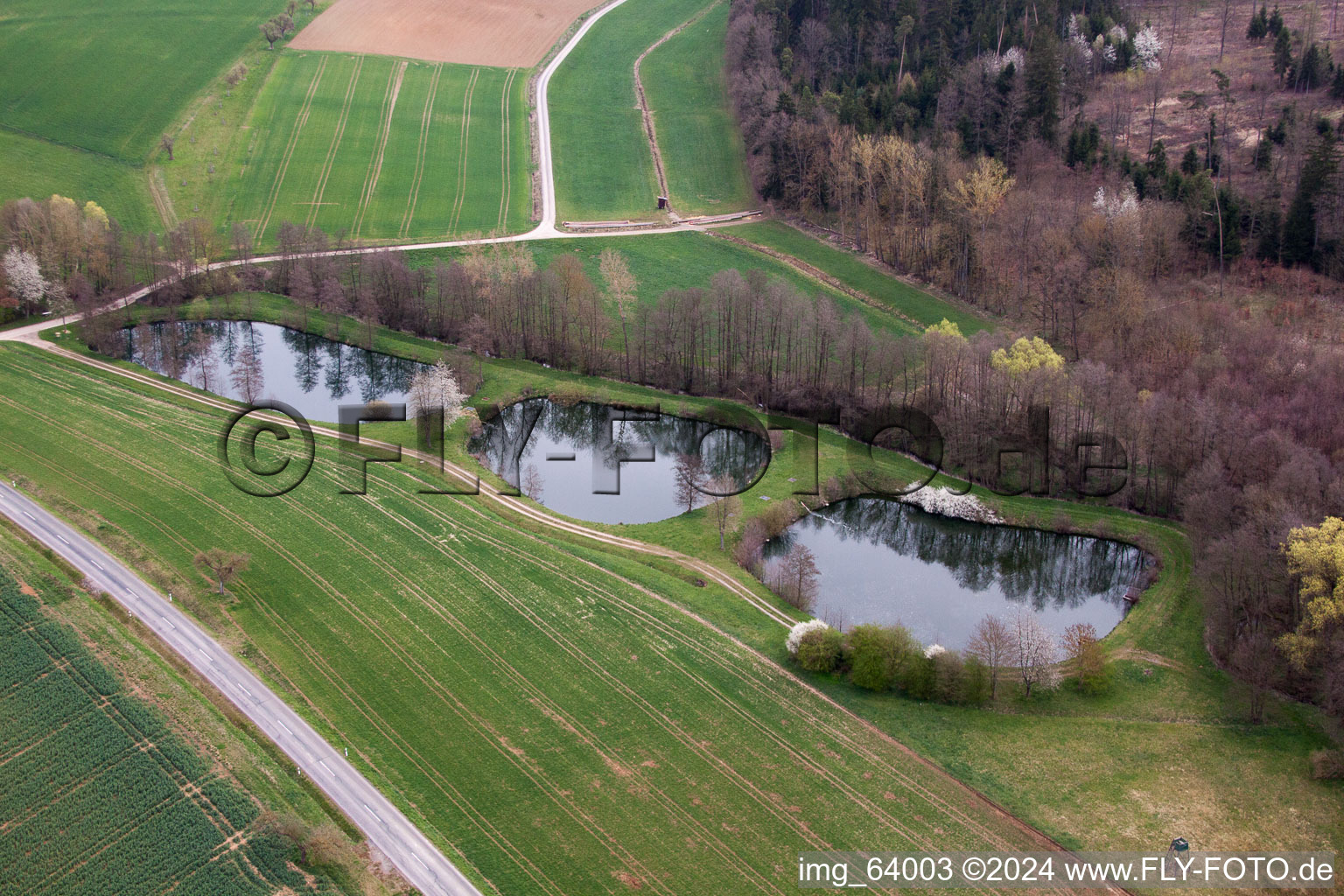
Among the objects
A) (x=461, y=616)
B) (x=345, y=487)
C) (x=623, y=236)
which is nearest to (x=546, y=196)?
(x=623, y=236)

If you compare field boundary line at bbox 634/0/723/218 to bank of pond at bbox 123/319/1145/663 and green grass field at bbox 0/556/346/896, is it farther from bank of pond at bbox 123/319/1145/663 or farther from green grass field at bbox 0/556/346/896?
green grass field at bbox 0/556/346/896

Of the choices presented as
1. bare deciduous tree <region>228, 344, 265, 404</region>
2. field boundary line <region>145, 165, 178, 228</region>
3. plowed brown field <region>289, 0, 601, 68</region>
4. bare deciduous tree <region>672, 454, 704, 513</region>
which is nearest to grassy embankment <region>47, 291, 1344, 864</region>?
bare deciduous tree <region>672, 454, 704, 513</region>

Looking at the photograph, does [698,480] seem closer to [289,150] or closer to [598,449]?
[598,449]

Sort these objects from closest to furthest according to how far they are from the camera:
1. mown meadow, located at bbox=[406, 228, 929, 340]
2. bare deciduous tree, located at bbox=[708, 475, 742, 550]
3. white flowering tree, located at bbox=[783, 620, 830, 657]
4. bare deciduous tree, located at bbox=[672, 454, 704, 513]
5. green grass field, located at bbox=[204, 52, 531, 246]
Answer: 1. white flowering tree, located at bbox=[783, 620, 830, 657]
2. bare deciduous tree, located at bbox=[708, 475, 742, 550]
3. bare deciduous tree, located at bbox=[672, 454, 704, 513]
4. mown meadow, located at bbox=[406, 228, 929, 340]
5. green grass field, located at bbox=[204, 52, 531, 246]

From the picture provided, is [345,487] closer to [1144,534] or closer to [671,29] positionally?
[1144,534]

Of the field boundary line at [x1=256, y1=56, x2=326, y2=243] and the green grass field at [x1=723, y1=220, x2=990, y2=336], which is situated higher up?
the field boundary line at [x1=256, y1=56, x2=326, y2=243]

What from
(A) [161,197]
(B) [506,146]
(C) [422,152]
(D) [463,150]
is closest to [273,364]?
(A) [161,197]

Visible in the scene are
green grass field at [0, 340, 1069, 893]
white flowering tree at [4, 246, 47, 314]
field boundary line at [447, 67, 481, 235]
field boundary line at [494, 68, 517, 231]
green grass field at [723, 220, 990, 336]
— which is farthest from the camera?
field boundary line at [494, 68, 517, 231]
